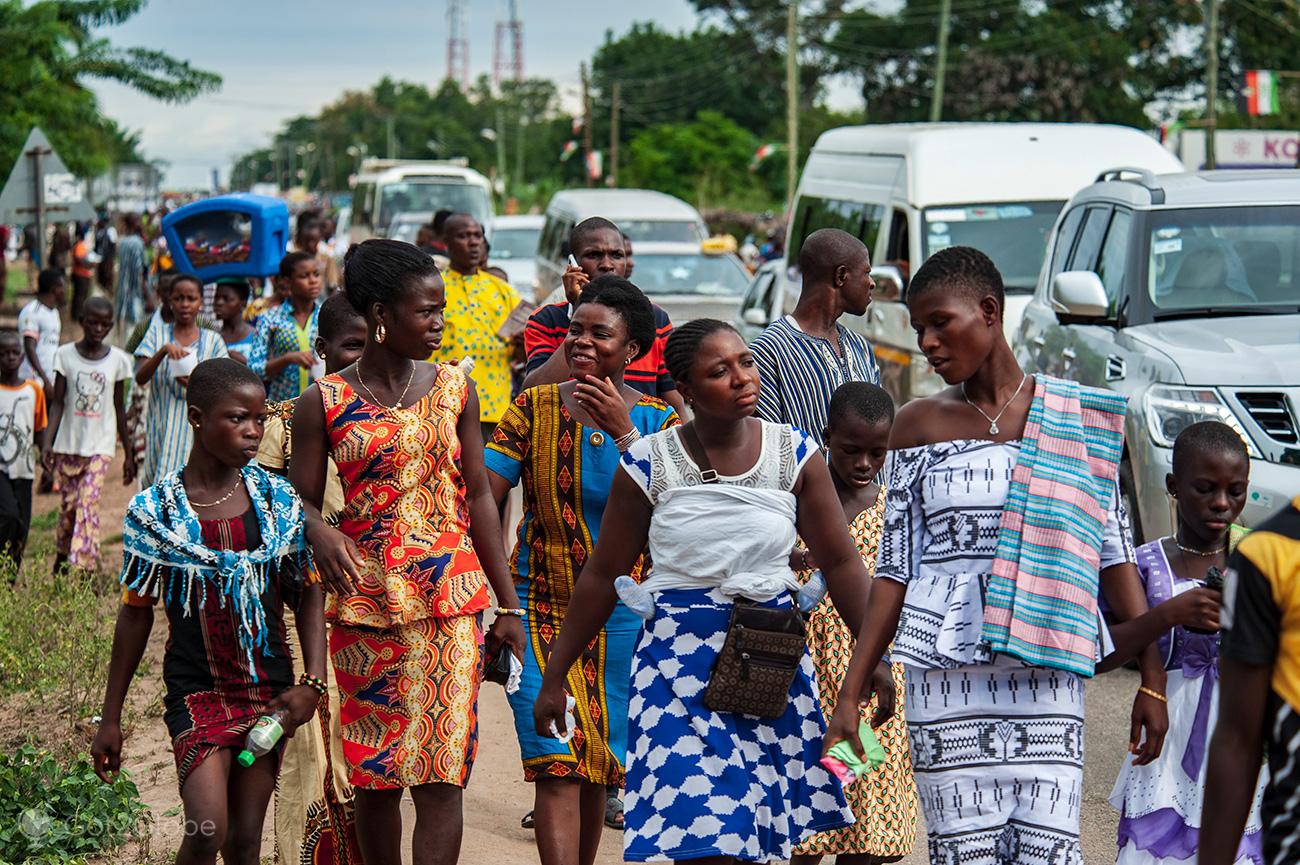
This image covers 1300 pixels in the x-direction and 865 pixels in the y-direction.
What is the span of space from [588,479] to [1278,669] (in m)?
2.63

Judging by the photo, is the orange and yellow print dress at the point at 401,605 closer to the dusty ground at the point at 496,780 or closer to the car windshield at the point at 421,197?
the dusty ground at the point at 496,780

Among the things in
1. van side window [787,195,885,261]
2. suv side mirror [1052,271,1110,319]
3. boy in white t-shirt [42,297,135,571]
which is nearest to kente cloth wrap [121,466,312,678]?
suv side mirror [1052,271,1110,319]

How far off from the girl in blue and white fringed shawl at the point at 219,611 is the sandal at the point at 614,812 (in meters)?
1.88

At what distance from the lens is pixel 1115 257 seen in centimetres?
930

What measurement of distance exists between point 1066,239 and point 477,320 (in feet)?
11.4

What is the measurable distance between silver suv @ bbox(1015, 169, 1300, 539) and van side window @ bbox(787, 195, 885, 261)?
3416mm

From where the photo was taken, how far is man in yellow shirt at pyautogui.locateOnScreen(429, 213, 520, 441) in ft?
29.4

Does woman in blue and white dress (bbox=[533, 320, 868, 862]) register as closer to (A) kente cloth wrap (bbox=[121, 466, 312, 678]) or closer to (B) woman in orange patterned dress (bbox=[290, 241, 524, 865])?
(B) woman in orange patterned dress (bbox=[290, 241, 524, 865])

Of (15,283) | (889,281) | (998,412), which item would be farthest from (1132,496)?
(15,283)

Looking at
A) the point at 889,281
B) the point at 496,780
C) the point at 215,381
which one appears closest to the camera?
the point at 215,381

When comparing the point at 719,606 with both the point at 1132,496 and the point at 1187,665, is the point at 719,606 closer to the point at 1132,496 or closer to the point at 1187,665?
the point at 1187,665

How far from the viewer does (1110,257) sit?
941 centimetres

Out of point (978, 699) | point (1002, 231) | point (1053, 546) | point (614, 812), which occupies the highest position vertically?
point (1002, 231)

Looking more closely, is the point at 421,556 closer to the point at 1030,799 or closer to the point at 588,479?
the point at 588,479
